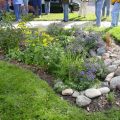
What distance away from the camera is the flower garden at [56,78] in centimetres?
561

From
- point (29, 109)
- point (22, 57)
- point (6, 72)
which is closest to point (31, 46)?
point (22, 57)

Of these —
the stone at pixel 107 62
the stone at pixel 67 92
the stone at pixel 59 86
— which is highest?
A: the stone at pixel 107 62

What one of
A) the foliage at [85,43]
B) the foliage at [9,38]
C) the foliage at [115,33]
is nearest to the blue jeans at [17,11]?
the foliage at [115,33]

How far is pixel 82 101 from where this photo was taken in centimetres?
588

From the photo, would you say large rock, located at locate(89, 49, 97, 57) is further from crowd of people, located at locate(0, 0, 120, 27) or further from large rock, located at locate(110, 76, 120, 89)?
crowd of people, located at locate(0, 0, 120, 27)

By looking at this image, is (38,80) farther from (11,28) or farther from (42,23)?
(42,23)

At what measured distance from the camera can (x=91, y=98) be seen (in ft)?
19.7

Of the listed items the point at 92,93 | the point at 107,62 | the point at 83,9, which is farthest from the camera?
the point at 83,9

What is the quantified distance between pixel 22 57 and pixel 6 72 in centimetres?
75

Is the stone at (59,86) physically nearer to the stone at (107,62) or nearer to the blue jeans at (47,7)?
the stone at (107,62)

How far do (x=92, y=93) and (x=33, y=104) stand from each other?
3.27ft

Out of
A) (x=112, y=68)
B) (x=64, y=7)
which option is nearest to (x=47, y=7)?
(x=64, y=7)

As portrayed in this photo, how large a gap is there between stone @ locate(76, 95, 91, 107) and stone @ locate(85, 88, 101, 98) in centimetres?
8

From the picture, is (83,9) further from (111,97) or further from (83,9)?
(111,97)
